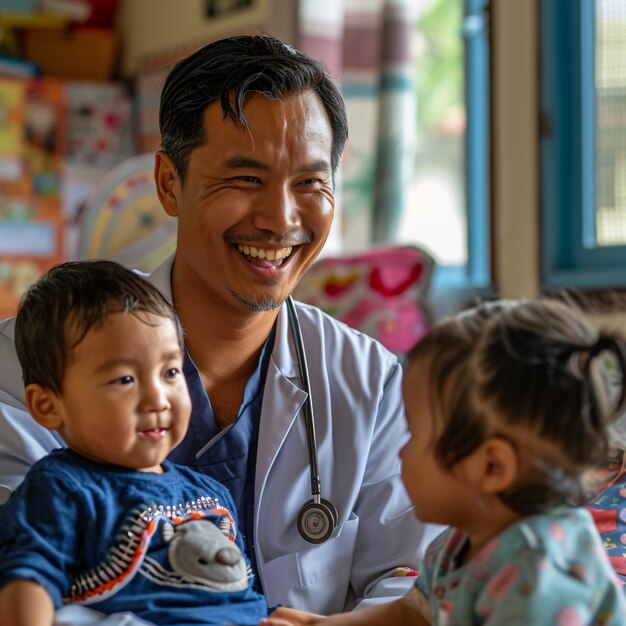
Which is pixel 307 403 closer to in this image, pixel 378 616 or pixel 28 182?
pixel 378 616

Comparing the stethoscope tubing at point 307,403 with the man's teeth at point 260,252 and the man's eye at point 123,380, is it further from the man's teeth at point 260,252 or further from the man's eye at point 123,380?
the man's eye at point 123,380

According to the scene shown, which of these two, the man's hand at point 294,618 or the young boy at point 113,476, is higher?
the young boy at point 113,476

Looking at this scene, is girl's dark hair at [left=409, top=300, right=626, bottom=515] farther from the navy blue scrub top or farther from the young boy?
the navy blue scrub top

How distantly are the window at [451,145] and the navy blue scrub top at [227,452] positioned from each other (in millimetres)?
2014

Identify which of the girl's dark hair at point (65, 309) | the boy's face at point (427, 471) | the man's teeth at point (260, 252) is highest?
the man's teeth at point (260, 252)

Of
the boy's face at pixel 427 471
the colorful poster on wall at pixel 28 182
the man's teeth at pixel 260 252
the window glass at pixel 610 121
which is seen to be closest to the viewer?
the boy's face at pixel 427 471

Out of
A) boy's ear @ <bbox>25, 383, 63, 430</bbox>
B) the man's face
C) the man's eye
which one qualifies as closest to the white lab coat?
the man's face

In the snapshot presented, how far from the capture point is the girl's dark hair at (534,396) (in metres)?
1.15

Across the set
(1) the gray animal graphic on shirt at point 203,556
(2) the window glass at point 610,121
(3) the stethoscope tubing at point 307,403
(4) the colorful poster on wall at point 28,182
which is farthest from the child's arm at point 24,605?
(4) the colorful poster on wall at point 28,182

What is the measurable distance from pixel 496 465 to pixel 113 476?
506 millimetres

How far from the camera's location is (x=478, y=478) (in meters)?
1.20

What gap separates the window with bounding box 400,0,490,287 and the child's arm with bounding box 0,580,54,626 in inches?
102

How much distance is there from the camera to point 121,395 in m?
1.35

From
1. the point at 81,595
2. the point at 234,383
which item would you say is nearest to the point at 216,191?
the point at 234,383
